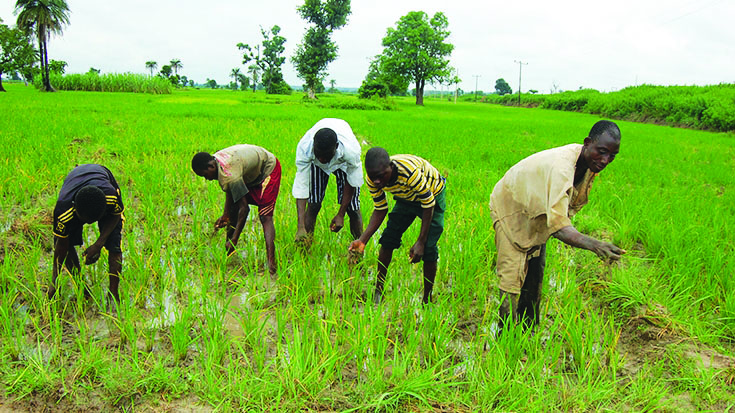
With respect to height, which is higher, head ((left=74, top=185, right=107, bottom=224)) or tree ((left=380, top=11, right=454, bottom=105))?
tree ((left=380, top=11, right=454, bottom=105))

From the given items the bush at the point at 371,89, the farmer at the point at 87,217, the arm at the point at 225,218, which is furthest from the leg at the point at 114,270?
the bush at the point at 371,89

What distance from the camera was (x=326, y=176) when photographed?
3.45 meters

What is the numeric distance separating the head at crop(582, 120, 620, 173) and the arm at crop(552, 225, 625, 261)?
1.10 ft

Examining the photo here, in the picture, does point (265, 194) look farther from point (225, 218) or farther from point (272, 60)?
point (272, 60)

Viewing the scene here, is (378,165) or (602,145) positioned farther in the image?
(378,165)

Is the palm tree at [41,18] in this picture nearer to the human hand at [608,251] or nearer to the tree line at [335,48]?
the tree line at [335,48]

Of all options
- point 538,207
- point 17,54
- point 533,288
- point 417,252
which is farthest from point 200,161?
point 17,54

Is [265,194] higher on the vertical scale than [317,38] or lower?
lower

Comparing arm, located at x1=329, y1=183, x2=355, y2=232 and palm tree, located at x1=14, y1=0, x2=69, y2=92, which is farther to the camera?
palm tree, located at x1=14, y1=0, x2=69, y2=92

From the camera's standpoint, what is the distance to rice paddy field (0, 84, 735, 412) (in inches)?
76.3

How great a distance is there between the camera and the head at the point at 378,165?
7.41 feet

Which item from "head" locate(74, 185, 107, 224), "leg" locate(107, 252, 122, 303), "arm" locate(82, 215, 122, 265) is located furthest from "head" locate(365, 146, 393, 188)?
"leg" locate(107, 252, 122, 303)

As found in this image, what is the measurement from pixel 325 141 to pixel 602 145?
1537mm

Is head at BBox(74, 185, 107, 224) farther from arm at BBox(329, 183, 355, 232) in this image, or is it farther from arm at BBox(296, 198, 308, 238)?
arm at BBox(329, 183, 355, 232)
